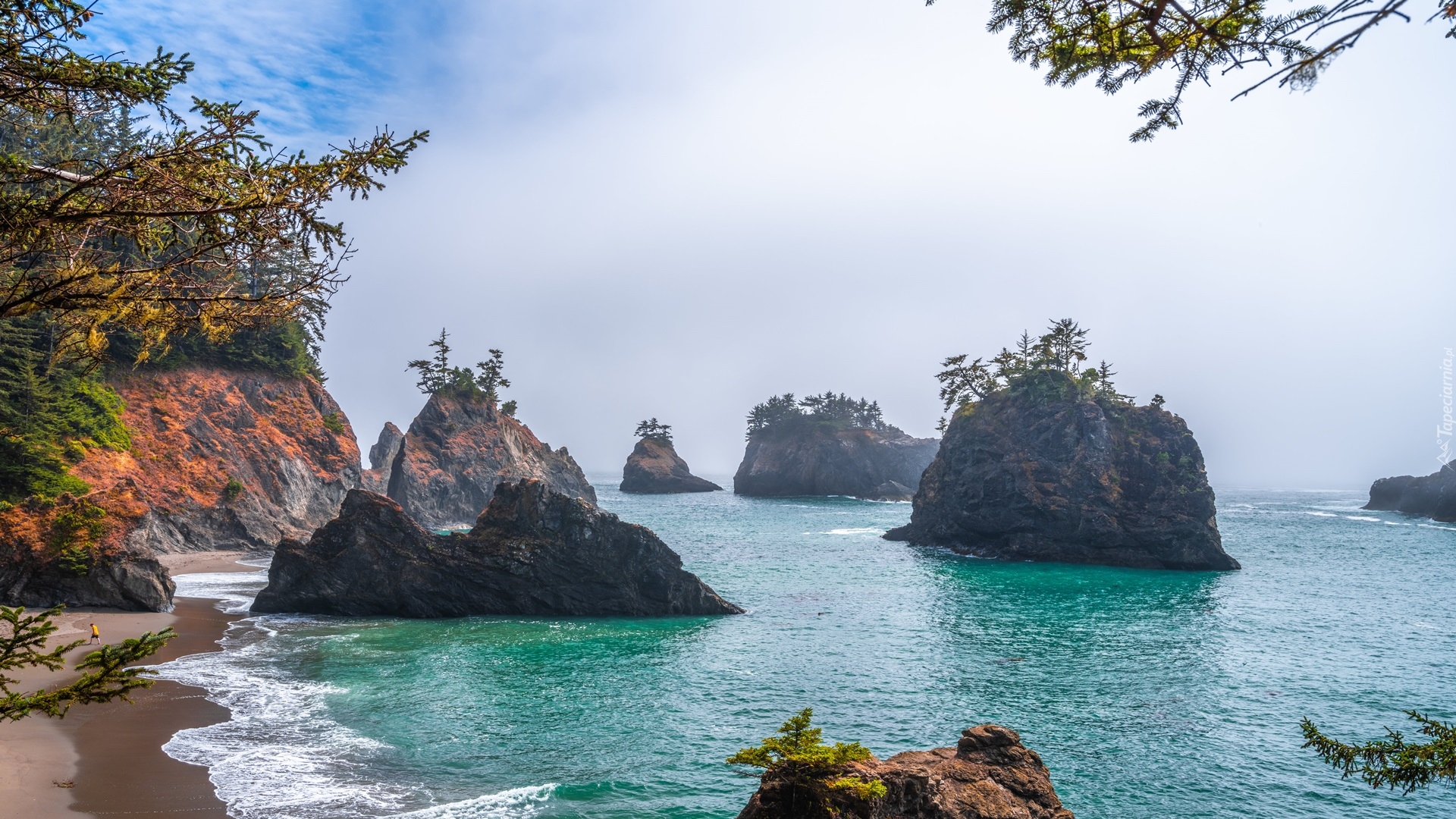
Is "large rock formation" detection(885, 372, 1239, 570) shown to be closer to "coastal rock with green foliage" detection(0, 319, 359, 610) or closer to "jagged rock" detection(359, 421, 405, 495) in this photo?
"coastal rock with green foliage" detection(0, 319, 359, 610)

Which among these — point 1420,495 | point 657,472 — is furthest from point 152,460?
point 1420,495

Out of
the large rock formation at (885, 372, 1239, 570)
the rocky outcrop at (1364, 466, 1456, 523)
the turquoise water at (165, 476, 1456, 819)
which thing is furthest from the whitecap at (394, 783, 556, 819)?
the rocky outcrop at (1364, 466, 1456, 523)

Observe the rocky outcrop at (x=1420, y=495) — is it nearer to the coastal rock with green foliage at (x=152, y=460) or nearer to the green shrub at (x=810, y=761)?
the green shrub at (x=810, y=761)

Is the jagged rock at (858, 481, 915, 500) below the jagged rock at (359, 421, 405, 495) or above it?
below

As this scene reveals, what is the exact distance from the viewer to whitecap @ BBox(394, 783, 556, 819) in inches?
584

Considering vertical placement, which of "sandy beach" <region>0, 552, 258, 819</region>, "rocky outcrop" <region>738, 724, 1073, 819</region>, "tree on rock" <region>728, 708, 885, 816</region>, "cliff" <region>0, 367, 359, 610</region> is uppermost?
"cliff" <region>0, 367, 359, 610</region>

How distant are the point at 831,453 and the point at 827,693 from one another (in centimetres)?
12031

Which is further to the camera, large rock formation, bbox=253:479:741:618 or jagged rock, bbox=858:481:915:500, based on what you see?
jagged rock, bbox=858:481:915:500

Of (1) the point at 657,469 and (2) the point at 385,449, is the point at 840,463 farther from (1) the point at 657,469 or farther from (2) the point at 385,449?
(2) the point at 385,449

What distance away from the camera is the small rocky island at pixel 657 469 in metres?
160

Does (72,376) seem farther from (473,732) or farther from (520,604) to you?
(473,732)

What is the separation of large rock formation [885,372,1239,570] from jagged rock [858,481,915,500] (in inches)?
2539

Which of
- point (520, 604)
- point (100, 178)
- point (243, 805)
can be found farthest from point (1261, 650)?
point (100, 178)

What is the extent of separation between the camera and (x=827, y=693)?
80.1 ft
